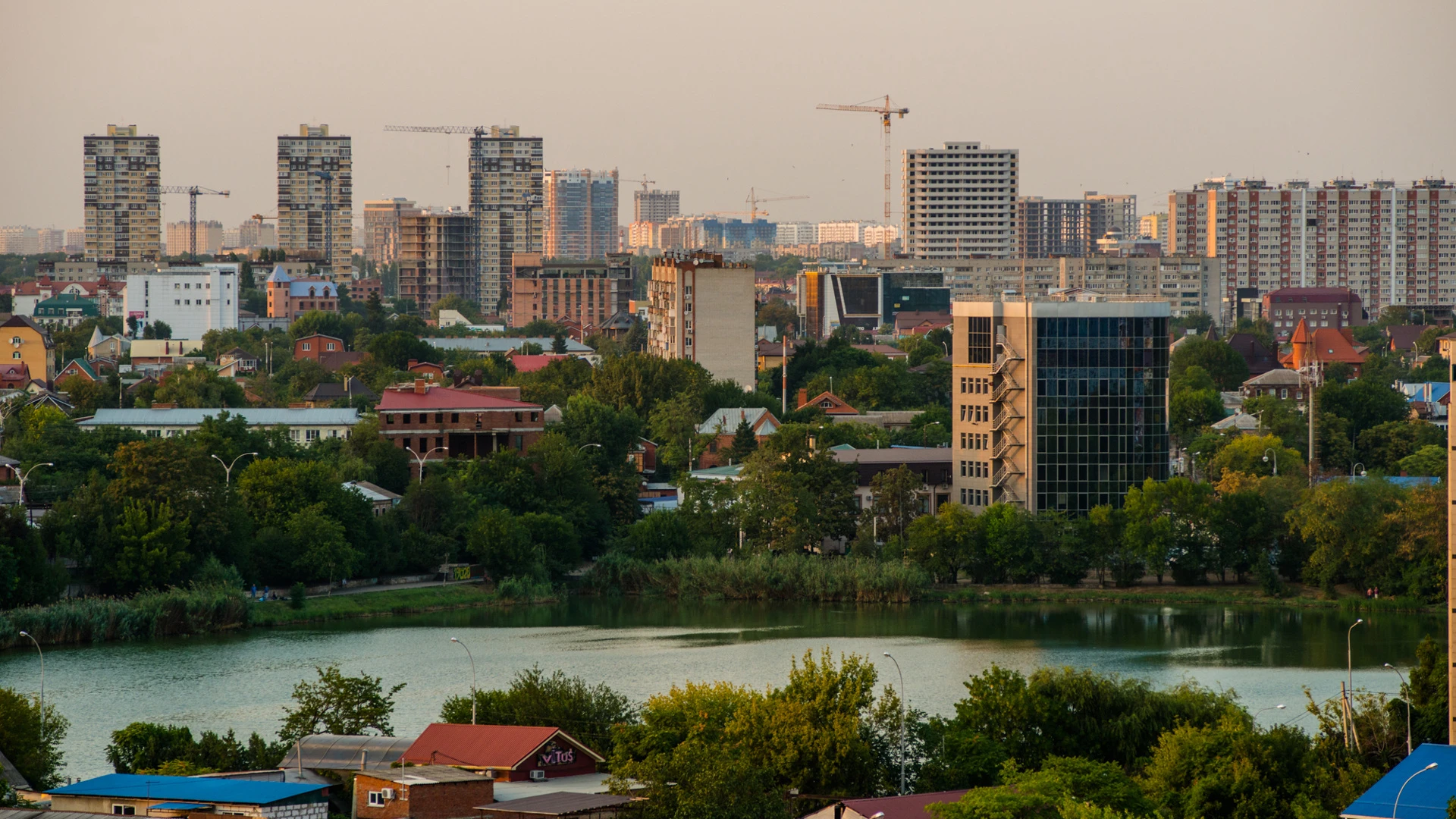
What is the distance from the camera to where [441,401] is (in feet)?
153

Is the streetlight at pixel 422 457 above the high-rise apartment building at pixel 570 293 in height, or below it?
below

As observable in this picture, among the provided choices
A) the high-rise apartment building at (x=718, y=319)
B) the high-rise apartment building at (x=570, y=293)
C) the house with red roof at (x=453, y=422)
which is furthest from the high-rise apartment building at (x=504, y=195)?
the house with red roof at (x=453, y=422)

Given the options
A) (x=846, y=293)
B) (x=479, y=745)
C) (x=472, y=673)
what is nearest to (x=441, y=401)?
(x=472, y=673)

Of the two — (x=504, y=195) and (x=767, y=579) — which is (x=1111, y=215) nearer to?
(x=504, y=195)

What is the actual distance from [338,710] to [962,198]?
112360 millimetres

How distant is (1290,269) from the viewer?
114 m

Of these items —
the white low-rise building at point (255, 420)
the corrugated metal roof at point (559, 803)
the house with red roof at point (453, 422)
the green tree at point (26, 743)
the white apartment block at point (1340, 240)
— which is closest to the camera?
the corrugated metal roof at point (559, 803)

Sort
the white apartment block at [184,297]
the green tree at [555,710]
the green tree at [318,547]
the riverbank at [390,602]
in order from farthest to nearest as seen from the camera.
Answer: the white apartment block at [184,297] → the green tree at [318,547] → the riverbank at [390,602] → the green tree at [555,710]

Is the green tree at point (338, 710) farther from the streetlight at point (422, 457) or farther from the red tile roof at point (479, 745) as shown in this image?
the streetlight at point (422, 457)

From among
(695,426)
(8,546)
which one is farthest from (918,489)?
(8,546)

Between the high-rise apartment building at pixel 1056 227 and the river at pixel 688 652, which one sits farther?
the high-rise apartment building at pixel 1056 227

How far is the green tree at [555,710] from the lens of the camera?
21.5 metres

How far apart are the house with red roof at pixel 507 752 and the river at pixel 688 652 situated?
12.9 feet

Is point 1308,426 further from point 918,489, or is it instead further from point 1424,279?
point 1424,279
